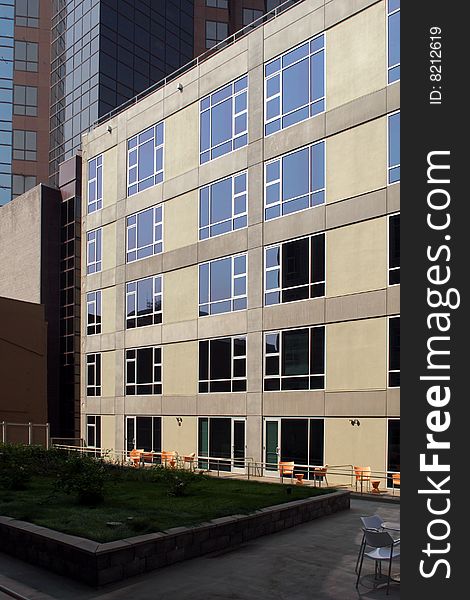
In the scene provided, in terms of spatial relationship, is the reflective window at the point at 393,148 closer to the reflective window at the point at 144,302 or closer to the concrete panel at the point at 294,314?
the concrete panel at the point at 294,314

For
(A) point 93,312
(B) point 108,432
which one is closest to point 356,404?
(B) point 108,432

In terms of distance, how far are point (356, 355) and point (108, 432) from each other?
1783 cm

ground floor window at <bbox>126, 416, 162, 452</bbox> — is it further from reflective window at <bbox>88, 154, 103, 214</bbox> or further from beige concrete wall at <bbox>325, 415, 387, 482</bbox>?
reflective window at <bbox>88, 154, 103, 214</bbox>

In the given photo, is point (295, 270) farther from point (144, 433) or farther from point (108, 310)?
point (108, 310)

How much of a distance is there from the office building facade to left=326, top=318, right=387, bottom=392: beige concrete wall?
0.20 ft

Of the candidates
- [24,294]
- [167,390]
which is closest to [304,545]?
[167,390]

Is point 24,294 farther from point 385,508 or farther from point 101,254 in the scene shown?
point 385,508

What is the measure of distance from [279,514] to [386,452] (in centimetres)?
907

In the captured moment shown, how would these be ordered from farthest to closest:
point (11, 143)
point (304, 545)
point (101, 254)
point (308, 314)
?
point (11, 143), point (101, 254), point (308, 314), point (304, 545)

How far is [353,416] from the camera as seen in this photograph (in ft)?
79.8

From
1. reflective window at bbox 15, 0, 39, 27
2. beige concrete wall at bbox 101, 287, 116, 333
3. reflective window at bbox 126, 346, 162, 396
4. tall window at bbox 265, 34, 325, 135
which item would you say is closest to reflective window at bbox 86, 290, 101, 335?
beige concrete wall at bbox 101, 287, 116, 333

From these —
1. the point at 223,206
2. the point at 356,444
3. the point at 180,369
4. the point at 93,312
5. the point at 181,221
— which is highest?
the point at 223,206

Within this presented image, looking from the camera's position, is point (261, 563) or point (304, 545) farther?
point (304, 545)

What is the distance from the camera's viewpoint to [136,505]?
1487 centimetres
